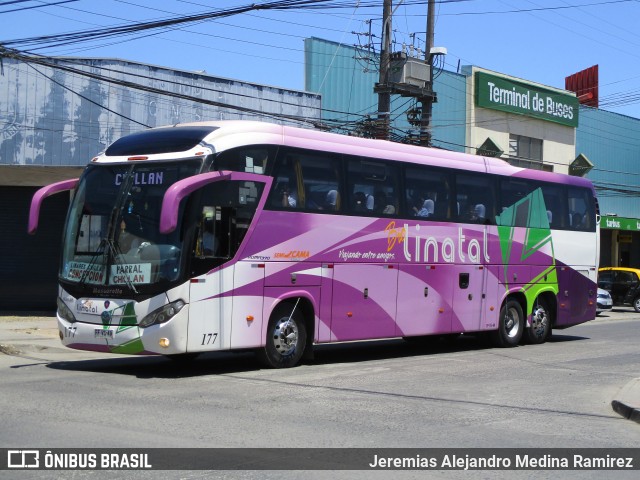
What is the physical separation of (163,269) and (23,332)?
8.50 metres

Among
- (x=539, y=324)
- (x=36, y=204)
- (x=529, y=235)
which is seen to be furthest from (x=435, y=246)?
(x=36, y=204)

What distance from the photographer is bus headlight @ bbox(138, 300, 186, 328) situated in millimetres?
12555

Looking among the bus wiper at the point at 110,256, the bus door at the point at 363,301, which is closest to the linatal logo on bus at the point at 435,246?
the bus door at the point at 363,301

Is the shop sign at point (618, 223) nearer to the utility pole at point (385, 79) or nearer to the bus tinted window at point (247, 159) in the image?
the utility pole at point (385, 79)

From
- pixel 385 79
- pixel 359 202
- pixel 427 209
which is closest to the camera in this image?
pixel 359 202

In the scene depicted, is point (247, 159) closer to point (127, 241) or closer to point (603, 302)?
point (127, 241)

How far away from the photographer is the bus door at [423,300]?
16531 mm

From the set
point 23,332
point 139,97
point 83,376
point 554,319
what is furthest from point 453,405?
point 139,97

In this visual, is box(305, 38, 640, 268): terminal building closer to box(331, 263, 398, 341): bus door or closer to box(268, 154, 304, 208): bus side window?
box(331, 263, 398, 341): bus door

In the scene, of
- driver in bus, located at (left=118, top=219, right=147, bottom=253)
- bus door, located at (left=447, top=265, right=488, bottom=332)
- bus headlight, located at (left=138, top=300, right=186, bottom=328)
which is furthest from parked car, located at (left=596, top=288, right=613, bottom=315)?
driver in bus, located at (left=118, top=219, right=147, bottom=253)

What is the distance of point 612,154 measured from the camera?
51.4m

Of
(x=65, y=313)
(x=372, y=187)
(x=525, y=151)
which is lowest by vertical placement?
(x=65, y=313)

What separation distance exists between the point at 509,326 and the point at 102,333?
9.93 metres

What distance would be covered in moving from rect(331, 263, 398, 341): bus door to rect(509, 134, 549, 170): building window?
27.5m
